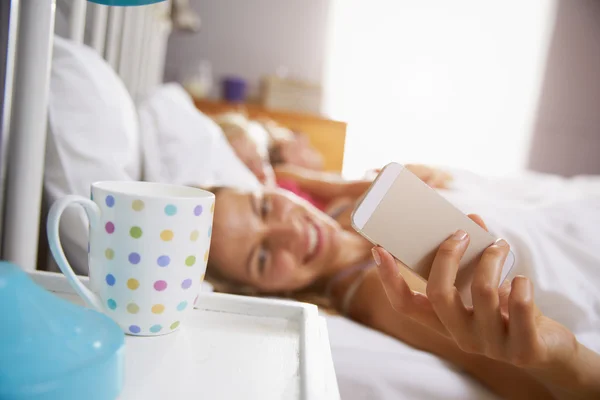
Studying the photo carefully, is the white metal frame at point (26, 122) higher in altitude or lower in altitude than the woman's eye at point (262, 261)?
higher

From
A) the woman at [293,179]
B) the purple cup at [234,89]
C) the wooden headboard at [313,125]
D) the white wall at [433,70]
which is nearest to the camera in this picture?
the woman at [293,179]

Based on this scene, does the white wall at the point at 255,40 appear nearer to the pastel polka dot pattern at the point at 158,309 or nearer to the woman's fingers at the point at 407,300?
the woman's fingers at the point at 407,300

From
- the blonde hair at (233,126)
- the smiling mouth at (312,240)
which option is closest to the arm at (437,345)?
the smiling mouth at (312,240)

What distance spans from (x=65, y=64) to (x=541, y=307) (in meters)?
0.76

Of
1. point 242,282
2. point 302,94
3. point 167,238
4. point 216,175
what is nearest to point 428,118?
point 302,94

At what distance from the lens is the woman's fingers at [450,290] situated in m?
0.43

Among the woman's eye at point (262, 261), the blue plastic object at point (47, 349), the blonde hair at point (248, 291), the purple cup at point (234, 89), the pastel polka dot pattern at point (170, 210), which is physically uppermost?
the purple cup at point (234, 89)

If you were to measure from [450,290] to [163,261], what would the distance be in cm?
25

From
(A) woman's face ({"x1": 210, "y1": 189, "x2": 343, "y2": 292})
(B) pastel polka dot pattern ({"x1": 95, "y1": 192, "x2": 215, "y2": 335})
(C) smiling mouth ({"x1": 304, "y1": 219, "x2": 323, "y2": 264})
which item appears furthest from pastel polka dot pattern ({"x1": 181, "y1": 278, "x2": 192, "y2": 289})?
(C) smiling mouth ({"x1": 304, "y1": 219, "x2": 323, "y2": 264})

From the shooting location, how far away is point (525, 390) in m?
0.60

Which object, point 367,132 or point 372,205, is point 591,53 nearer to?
point 367,132

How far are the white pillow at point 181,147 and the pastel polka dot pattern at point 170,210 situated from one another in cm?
57

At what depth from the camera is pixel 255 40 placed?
307 centimetres

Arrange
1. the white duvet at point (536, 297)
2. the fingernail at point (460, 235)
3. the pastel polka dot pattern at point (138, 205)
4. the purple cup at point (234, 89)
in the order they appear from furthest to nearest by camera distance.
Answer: the purple cup at point (234, 89), the white duvet at point (536, 297), the fingernail at point (460, 235), the pastel polka dot pattern at point (138, 205)
